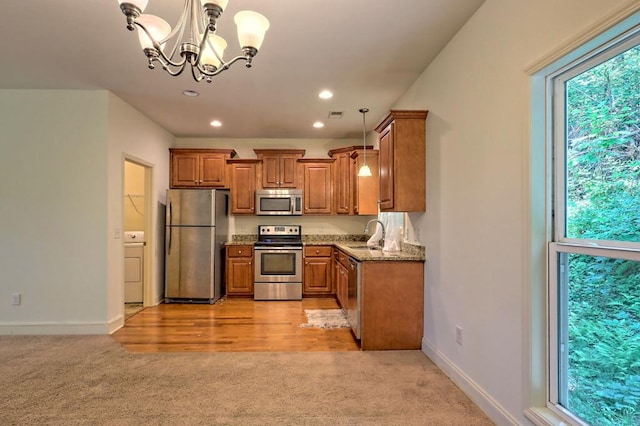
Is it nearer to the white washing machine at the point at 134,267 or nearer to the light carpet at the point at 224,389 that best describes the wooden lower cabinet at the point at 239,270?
the white washing machine at the point at 134,267

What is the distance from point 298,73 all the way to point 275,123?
5.67 feet

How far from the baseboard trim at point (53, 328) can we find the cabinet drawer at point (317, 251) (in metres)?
2.69

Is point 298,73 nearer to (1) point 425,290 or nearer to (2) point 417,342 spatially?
(1) point 425,290

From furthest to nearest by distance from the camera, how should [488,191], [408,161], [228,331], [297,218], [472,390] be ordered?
[297,218] → [228,331] → [408,161] → [472,390] → [488,191]

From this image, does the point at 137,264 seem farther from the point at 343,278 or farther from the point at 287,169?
the point at 343,278

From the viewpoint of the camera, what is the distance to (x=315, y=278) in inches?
206

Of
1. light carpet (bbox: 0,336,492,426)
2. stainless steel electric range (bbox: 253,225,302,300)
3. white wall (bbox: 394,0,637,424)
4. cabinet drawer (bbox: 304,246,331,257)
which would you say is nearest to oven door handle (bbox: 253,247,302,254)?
stainless steel electric range (bbox: 253,225,302,300)

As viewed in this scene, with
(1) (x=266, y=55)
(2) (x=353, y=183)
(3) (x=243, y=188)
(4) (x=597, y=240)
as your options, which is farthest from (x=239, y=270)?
(4) (x=597, y=240)

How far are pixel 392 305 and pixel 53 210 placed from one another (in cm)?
359

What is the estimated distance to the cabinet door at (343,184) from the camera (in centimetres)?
532

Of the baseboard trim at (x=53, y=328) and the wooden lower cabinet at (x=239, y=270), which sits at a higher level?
the wooden lower cabinet at (x=239, y=270)

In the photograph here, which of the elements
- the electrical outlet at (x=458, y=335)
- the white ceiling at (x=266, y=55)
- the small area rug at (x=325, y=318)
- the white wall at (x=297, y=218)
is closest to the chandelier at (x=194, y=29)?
the white ceiling at (x=266, y=55)

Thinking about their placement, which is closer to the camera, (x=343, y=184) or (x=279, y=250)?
(x=279, y=250)

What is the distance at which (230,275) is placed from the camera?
5180 millimetres
